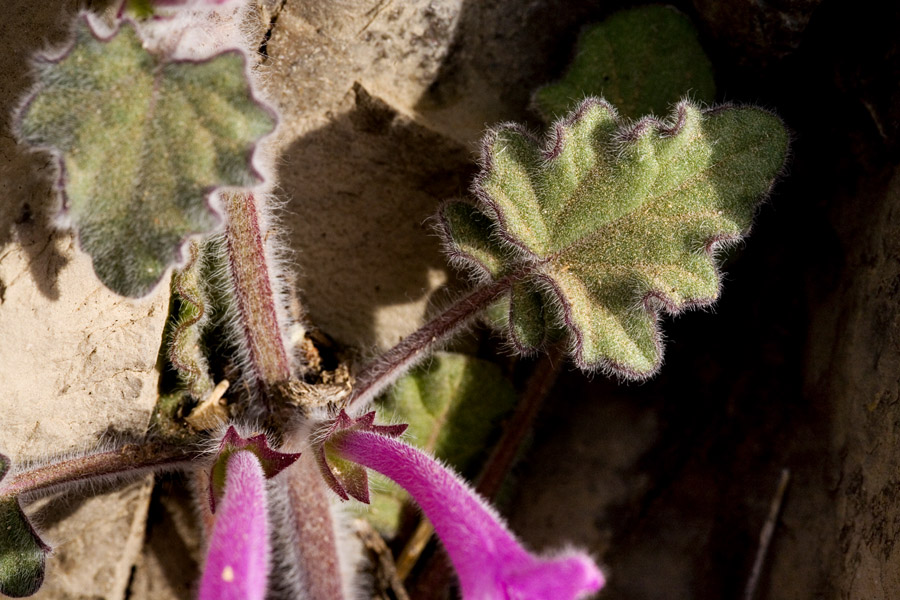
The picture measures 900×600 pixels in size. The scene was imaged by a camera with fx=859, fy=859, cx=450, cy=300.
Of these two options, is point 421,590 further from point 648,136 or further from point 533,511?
point 648,136

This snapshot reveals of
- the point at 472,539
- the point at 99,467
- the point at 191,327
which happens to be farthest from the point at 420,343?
the point at 99,467

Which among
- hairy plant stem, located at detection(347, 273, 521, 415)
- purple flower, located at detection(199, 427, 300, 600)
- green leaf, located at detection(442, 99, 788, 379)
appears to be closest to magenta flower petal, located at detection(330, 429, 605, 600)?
purple flower, located at detection(199, 427, 300, 600)

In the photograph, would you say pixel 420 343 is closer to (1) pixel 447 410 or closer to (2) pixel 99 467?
(1) pixel 447 410

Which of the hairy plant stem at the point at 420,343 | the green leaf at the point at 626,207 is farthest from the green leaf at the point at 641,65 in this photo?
the hairy plant stem at the point at 420,343

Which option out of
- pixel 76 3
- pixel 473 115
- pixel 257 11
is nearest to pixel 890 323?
pixel 473 115

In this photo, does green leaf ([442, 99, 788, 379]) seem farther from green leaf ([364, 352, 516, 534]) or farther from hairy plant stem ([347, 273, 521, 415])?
green leaf ([364, 352, 516, 534])

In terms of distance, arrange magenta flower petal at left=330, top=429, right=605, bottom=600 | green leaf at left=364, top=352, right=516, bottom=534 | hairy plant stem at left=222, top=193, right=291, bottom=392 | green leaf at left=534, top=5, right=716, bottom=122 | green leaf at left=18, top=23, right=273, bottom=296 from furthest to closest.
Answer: green leaf at left=364, top=352, right=516, bottom=534 → green leaf at left=534, top=5, right=716, bottom=122 → hairy plant stem at left=222, top=193, right=291, bottom=392 → green leaf at left=18, top=23, right=273, bottom=296 → magenta flower petal at left=330, top=429, right=605, bottom=600

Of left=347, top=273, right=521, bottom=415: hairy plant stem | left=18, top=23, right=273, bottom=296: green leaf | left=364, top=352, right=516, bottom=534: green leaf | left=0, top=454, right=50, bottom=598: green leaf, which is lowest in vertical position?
left=364, top=352, right=516, bottom=534: green leaf
